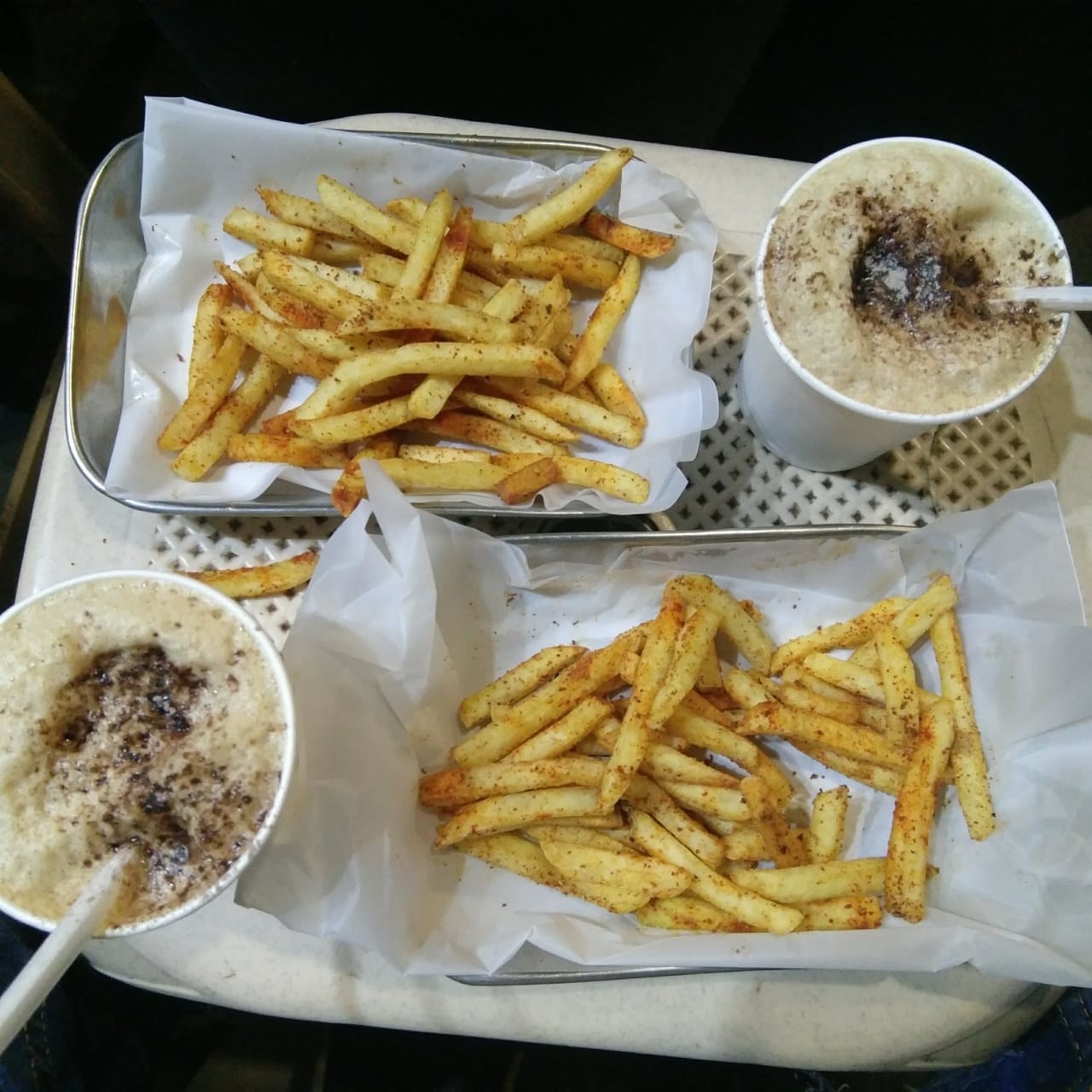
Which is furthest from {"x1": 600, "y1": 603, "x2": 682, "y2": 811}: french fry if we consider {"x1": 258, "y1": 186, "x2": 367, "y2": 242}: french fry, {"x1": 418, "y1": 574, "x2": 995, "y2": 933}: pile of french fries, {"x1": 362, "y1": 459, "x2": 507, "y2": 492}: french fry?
{"x1": 258, "y1": 186, "x2": 367, "y2": 242}: french fry

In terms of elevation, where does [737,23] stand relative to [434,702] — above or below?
above

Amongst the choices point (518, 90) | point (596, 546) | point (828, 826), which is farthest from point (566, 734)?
point (518, 90)

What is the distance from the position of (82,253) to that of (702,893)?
53.8 inches

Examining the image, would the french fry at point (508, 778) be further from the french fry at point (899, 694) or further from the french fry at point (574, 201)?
the french fry at point (574, 201)

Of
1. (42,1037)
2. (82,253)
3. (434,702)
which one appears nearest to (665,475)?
(434,702)

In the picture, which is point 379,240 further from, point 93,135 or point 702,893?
point 93,135

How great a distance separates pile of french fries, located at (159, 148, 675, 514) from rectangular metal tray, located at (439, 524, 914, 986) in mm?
78

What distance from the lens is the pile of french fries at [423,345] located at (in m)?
1.32

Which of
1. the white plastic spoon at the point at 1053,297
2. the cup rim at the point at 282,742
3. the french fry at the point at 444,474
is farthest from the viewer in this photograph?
the french fry at the point at 444,474

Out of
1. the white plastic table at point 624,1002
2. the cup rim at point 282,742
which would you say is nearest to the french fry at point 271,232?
the cup rim at point 282,742

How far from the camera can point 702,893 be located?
122cm

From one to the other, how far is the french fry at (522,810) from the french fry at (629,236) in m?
0.86

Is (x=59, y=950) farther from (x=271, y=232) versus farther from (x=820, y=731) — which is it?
(x=271, y=232)

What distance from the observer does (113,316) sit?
59.1 inches
